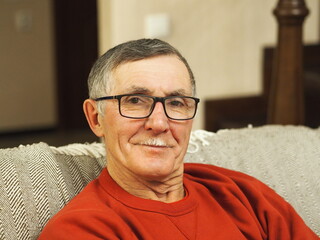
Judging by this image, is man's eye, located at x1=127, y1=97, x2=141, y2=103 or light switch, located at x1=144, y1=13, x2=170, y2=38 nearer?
man's eye, located at x1=127, y1=97, x2=141, y2=103

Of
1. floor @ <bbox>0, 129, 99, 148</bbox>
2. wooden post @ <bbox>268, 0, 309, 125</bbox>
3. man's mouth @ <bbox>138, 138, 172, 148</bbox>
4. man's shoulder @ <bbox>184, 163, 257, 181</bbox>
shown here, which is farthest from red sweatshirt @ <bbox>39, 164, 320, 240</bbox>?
floor @ <bbox>0, 129, 99, 148</bbox>

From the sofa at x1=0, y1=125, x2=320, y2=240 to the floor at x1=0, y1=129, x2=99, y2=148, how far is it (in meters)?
3.15

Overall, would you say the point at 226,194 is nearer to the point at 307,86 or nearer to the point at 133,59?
the point at 133,59

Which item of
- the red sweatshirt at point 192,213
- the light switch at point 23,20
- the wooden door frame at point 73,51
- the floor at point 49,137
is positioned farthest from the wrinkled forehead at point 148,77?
the wooden door frame at point 73,51

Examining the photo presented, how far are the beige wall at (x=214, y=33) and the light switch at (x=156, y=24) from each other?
2 cm

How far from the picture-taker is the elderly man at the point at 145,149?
4.78ft

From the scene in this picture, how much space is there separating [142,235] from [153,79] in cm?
34

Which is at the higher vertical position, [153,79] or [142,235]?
[153,79]

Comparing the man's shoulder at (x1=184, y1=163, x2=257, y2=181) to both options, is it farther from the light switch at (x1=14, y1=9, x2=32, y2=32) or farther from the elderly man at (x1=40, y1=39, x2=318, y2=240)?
the light switch at (x1=14, y1=9, x2=32, y2=32)

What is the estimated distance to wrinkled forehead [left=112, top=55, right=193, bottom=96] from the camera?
4.86 ft

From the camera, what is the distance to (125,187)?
1528 millimetres

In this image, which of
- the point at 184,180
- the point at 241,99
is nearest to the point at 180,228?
the point at 184,180

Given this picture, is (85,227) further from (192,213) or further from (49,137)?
(49,137)

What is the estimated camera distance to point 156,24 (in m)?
3.31
